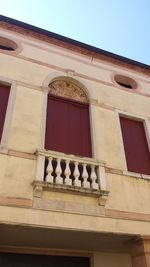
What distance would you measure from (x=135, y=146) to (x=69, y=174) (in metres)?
2.75

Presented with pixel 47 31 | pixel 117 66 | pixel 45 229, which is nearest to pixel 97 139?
pixel 45 229

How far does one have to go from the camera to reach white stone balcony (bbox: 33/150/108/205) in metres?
5.20

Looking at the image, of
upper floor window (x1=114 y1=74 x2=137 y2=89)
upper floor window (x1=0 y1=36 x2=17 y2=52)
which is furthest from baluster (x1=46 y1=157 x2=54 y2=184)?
upper floor window (x1=114 y1=74 x2=137 y2=89)

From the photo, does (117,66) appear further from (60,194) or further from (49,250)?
(49,250)

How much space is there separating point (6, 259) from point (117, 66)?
7.72 meters

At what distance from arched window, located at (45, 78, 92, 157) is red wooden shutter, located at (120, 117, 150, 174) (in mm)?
1230

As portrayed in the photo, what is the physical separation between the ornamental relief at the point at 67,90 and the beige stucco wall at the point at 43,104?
0.25 meters

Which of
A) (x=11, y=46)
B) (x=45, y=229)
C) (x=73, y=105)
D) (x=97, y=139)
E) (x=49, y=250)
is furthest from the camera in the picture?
(x=11, y=46)

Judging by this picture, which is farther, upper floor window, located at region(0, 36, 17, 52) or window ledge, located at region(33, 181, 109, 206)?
upper floor window, located at region(0, 36, 17, 52)

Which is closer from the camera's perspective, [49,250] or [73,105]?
[49,250]

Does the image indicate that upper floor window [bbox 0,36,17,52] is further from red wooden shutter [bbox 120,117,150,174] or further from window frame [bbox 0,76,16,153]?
red wooden shutter [bbox 120,117,150,174]

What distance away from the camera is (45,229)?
4.86 m

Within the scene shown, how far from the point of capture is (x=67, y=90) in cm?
775

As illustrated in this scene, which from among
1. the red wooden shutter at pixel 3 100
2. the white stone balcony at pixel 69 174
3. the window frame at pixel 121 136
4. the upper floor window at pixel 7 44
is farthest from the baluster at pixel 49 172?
the upper floor window at pixel 7 44
